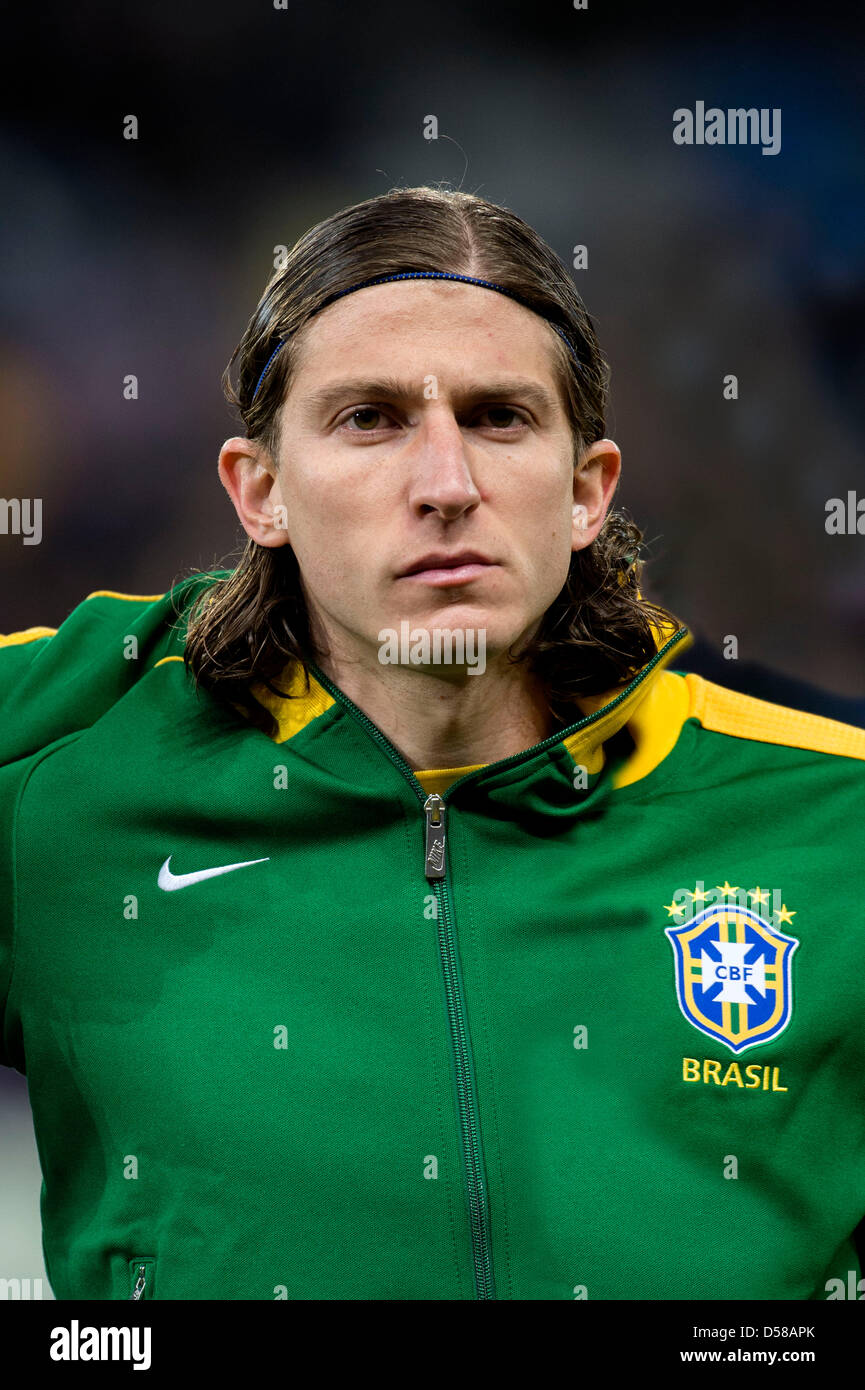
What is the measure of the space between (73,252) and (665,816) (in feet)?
4.78

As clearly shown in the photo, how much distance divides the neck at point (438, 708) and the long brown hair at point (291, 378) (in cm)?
5

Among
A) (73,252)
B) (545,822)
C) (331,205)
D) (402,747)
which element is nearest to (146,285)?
(73,252)

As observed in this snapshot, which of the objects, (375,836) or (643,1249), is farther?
(375,836)

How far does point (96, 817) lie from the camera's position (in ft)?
5.09

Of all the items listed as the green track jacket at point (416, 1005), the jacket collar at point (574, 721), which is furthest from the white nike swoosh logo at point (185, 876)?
the jacket collar at point (574, 721)

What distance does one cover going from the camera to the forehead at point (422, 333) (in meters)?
1.46

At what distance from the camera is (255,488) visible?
1657mm

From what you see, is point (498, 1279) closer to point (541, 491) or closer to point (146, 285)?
point (541, 491)

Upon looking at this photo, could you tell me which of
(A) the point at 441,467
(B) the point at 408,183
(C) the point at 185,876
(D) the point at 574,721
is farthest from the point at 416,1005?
(B) the point at 408,183

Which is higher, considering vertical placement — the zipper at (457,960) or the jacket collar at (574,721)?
the jacket collar at (574,721)

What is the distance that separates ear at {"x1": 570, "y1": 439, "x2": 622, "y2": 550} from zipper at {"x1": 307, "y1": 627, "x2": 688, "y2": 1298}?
181 mm

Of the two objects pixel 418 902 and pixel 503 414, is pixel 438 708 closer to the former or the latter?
pixel 418 902

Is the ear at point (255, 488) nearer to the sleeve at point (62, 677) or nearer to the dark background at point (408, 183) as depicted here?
the sleeve at point (62, 677)

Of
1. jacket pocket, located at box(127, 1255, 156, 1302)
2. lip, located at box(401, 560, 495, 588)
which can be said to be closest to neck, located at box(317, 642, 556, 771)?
lip, located at box(401, 560, 495, 588)
